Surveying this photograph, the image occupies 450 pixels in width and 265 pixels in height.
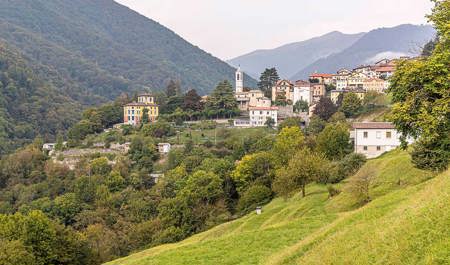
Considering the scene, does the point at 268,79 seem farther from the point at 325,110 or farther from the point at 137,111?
the point at 325,110

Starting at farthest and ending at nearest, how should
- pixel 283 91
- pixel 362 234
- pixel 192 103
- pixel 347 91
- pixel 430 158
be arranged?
pixel 283 91, pixel 192 103, pixel 347 91, pixel 430 158, pixel 362 234

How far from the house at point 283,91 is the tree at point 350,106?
21548 mm

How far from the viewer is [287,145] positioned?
53531mm

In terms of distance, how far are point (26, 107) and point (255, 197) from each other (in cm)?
10889

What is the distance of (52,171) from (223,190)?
3516 centimetres

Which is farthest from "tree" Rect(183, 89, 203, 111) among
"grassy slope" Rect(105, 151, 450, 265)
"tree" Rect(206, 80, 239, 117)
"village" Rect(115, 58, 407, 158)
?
"grassy slope" Rect(105, 151, 450, 265)

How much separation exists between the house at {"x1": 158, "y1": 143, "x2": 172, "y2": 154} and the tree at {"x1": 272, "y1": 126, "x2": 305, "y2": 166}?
27281 mm

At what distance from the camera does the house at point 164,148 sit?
79.9 m

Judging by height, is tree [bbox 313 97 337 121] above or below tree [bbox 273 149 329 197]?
above

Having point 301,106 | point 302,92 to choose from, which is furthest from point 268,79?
point 301,106

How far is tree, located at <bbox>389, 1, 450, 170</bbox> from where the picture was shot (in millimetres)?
20031

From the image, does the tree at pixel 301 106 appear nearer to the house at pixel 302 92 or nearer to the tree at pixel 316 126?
the house at pixel 302 92

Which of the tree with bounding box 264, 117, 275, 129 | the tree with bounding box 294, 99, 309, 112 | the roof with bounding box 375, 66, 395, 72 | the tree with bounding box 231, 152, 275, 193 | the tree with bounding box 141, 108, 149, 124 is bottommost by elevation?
the tree with bounding box 231, 152, 275, 193

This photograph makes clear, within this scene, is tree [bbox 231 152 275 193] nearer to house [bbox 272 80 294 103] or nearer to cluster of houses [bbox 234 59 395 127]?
cluster of houses [bbox 234 59 395 127]
